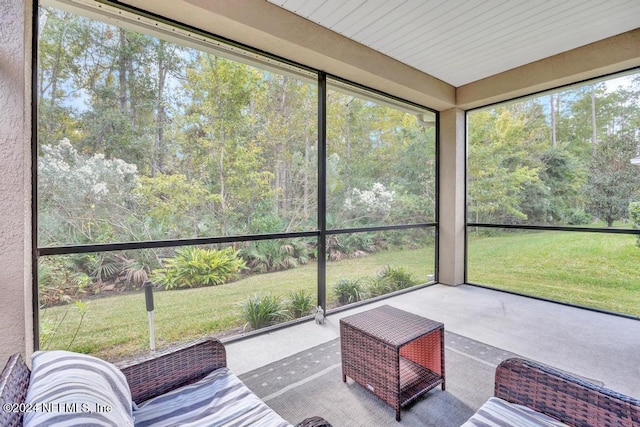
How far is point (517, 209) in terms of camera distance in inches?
178

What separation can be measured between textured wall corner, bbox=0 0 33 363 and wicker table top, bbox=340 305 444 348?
6.56 feet

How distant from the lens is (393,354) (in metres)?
1.83

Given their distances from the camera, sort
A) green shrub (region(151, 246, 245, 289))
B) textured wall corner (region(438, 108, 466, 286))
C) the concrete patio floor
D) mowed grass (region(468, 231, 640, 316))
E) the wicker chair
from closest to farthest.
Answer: the wicker chair → the concrete patio floor → green shrub (region(151, 246, 245, 289)) → mowed grass (region(468, 231, 640, 316)) → textured wall corner (region(438, 108, 466, 286))

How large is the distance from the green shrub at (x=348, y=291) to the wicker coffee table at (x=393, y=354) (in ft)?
5.45

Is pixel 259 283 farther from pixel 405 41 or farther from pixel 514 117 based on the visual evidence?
pixel 514 117

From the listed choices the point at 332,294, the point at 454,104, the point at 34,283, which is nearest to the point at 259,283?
the point at 332,294

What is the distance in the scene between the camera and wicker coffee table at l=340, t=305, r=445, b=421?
187 centimetres

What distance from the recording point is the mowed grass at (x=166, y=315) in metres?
2.45

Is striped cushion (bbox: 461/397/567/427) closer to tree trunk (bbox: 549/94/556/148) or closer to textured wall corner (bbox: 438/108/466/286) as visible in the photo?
textured wall corner (bbox: 438/108/466/286)

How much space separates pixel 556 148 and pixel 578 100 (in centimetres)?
65

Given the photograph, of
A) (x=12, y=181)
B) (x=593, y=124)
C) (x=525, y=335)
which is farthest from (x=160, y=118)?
(x=593, y=124)

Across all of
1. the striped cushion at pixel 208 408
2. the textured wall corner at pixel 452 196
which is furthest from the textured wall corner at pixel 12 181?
the textured wall corner at pixel 452 196

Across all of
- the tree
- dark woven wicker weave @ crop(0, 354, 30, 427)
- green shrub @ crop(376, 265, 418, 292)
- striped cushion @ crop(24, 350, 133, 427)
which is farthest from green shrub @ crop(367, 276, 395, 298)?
dark woven wicker weave @ crop(0, 354, 30, 427)

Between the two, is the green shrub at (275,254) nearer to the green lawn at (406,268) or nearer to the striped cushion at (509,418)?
the green lawn at (406,268)
